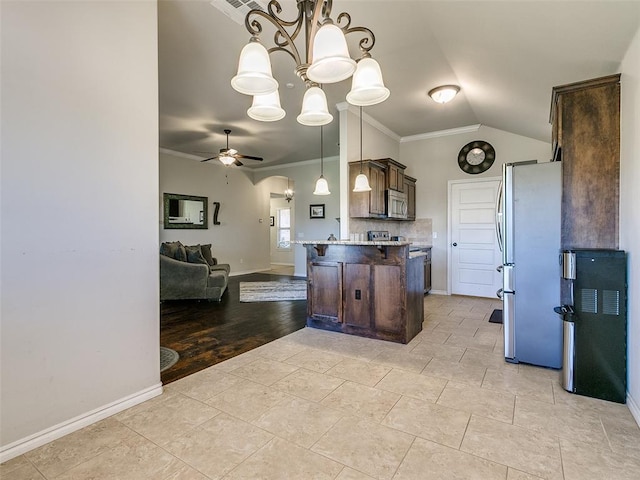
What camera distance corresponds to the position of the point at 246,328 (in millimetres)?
3863

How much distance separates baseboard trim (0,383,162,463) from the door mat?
3831mm

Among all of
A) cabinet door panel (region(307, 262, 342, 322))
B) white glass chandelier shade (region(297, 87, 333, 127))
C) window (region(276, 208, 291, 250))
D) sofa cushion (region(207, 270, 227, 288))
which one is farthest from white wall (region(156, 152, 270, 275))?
white glass chandelier shade (region(297, 87, 333, 127))

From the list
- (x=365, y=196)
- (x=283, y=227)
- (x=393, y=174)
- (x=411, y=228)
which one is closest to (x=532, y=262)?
(x=365, y=196)

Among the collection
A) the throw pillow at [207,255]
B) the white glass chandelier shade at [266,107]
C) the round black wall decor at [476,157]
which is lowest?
the throw pillow at [207,255]

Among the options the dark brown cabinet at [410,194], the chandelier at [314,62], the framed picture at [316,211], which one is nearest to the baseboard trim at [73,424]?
the chandelier at [314,62]

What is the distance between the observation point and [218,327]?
3906 mm

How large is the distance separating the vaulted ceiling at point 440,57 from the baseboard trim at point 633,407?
2299 mm

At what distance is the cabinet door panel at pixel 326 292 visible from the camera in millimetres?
3729

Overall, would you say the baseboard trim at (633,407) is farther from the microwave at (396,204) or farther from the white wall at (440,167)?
the white wall at (440,167)

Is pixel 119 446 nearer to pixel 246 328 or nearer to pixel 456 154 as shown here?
pixel 246 328

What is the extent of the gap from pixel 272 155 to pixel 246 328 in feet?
16.3

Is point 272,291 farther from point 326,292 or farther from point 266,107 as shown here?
point 266,107

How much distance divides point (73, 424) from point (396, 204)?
469cm

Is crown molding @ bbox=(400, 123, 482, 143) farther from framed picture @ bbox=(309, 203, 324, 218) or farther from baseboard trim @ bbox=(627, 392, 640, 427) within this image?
baseboard trim @ bbox=(627, 392, 640, 427)
